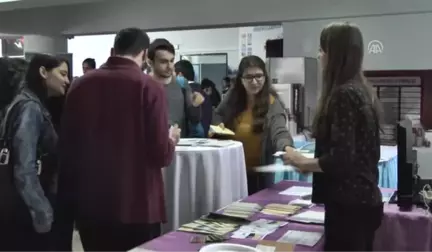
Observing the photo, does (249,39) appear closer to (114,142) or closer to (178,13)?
(178,13)

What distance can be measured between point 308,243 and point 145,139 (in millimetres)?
756

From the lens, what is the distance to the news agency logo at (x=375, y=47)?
5492 mm

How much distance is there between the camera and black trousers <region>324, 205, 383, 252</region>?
1.73m

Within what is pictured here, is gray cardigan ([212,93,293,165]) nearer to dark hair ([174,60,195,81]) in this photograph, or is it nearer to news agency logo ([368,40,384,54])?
dark hair ([174,60,195,81])

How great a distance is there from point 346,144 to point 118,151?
2.97 feet

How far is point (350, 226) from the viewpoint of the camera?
1729mm

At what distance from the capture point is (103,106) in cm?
207

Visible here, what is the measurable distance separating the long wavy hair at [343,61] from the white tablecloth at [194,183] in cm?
107

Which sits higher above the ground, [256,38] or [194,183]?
[256,38]

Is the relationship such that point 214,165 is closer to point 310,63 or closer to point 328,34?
point 328,34

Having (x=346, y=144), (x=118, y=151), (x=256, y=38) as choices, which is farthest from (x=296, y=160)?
(x=256, y=38)

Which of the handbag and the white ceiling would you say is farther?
the white ceiling

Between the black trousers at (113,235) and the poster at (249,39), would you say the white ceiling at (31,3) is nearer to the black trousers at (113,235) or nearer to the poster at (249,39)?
the poster at (249,39)

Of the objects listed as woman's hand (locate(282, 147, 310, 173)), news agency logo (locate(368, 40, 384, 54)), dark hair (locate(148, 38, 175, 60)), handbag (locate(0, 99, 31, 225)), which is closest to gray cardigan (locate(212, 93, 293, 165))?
dark hair (locate(148, 38, 175, 60))
